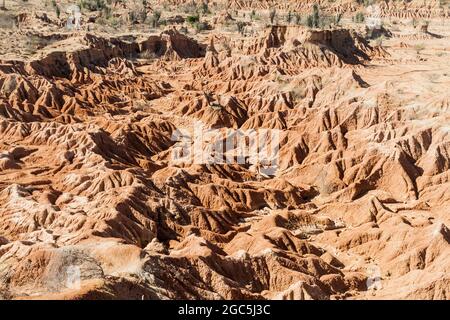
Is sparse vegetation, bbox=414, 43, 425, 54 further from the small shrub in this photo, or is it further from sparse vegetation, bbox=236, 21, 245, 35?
the small shrub

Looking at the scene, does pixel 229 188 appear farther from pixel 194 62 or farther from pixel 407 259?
pixel 194 62

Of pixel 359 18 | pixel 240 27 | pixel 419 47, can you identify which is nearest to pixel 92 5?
pixel 240 27

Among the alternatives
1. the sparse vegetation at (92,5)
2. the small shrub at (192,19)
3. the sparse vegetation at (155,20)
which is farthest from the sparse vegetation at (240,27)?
the sparse vegetation at (92,5)

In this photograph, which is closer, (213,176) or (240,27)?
(213,176)

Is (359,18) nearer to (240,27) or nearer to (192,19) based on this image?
(240,27)

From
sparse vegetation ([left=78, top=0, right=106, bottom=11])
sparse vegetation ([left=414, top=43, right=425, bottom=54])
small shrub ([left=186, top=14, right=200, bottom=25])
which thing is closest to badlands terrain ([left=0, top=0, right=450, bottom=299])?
sparse vegetation ([left=414, top=43, right=425, bottom=54])

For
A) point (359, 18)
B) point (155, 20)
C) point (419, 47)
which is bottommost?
point (419, 47)

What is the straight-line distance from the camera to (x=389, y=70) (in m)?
105

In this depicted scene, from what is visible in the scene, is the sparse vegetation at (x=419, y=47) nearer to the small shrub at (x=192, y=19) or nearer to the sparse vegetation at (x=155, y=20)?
the small shrub at (x=192, y=19)

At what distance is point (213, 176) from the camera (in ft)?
168

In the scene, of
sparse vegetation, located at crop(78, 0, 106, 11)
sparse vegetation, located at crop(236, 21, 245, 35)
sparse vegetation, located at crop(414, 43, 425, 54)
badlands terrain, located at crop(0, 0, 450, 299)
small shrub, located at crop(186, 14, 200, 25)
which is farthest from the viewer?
sparse vegetation, located at crop(78, 0, 106, 11)

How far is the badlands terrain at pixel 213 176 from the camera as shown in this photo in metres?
28.4

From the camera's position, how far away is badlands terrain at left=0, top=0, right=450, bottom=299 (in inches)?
1117
